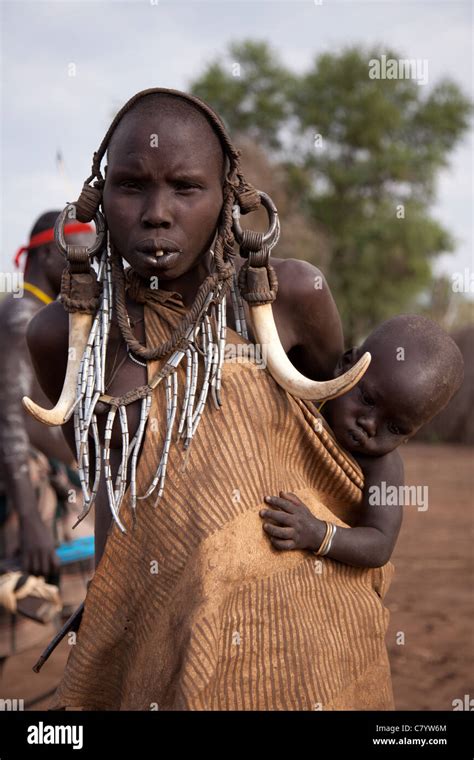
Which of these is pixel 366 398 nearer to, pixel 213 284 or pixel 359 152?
pixel 213 284

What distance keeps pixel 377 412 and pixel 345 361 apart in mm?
170

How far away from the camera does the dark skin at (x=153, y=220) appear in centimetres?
174

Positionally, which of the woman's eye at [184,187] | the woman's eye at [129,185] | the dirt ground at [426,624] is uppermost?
the woman's eye at [129,185]

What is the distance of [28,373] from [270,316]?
250 cm

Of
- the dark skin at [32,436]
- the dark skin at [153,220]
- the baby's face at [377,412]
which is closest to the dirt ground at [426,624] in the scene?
the dark skin at [32,436]

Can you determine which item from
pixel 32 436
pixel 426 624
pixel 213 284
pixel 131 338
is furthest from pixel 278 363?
pixel 426 624

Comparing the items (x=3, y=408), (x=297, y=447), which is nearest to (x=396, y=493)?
(x=297, y=447)

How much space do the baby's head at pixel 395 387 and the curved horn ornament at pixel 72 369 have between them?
2.15ft

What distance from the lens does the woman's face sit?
1.74 metres

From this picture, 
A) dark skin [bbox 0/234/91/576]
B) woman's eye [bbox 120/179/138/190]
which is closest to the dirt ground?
dark skin [bbox 0/234/91/576]

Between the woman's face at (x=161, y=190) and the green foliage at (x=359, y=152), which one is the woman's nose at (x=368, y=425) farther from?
the green foliage at (x=359, y=152)

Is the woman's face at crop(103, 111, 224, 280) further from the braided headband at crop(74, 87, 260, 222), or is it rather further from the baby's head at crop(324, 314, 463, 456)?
the baby's head at crop(324, 314, 463, 456)

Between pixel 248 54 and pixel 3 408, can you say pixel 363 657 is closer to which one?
pixel 3 408

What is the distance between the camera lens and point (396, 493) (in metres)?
2.07
